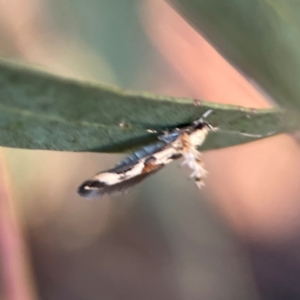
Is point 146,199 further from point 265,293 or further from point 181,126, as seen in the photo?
point 181,126

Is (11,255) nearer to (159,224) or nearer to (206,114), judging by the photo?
(159,224)

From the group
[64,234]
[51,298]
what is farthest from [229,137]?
[51,298]

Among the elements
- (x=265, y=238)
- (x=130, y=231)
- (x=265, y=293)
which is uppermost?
(x=130, y=231)

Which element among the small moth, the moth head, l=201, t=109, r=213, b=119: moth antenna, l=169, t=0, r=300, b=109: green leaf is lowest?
l=201, t=109, r=213, b=119: moth antenna

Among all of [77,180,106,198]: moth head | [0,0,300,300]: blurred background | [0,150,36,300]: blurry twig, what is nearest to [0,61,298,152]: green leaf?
[77,180,106,198]: moth head

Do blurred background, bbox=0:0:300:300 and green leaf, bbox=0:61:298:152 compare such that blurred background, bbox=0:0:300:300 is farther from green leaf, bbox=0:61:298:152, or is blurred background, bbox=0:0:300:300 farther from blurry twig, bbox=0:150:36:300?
green leaf, bbox=0:61:298:152

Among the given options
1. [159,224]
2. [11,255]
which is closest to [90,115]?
[159,224]

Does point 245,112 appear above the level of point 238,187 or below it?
below
